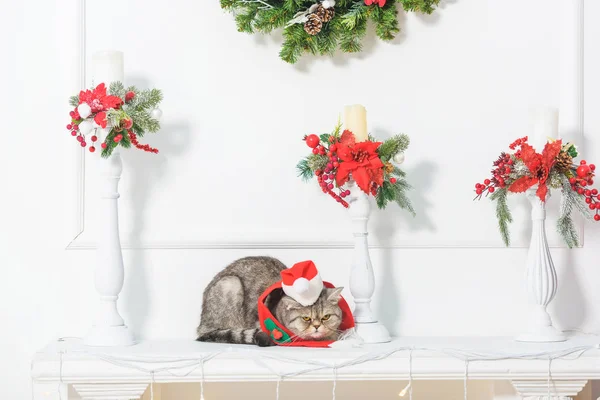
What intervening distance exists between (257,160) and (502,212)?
0.63 m

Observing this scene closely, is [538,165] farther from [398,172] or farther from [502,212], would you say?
[398,172]


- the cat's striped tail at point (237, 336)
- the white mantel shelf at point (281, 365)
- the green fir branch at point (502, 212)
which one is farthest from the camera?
the green fir branch at point (502, 212)

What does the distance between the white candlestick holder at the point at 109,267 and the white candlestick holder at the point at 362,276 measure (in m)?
0.53

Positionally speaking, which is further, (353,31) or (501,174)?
(353,31)

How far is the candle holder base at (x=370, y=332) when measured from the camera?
5.47 feet

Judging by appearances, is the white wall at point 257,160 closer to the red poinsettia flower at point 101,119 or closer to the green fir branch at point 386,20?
the green fir branch at point 386,20

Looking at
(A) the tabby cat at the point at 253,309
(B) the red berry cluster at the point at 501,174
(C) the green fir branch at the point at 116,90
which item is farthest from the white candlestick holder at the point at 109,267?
(B) the red berry cluster at the point at 501,174

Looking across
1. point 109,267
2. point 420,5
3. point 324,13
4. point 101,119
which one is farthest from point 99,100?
point 420,5

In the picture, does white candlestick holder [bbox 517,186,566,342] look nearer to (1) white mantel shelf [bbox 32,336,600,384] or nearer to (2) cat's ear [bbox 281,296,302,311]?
(1) white mantel shelf [bbox 32,336,600,384]

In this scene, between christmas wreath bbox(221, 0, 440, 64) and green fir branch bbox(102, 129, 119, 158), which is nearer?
green fir branch bbox(102, 129, 119, 158)

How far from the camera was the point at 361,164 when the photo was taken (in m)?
1.63

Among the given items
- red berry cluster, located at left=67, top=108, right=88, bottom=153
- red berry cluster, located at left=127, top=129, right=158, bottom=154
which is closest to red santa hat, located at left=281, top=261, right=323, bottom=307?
red berry cluster, located at left=127, top=129, right=158, bottom=154

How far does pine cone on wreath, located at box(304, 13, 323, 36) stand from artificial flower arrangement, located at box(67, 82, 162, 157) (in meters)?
0.40

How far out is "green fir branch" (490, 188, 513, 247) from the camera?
1.76m
